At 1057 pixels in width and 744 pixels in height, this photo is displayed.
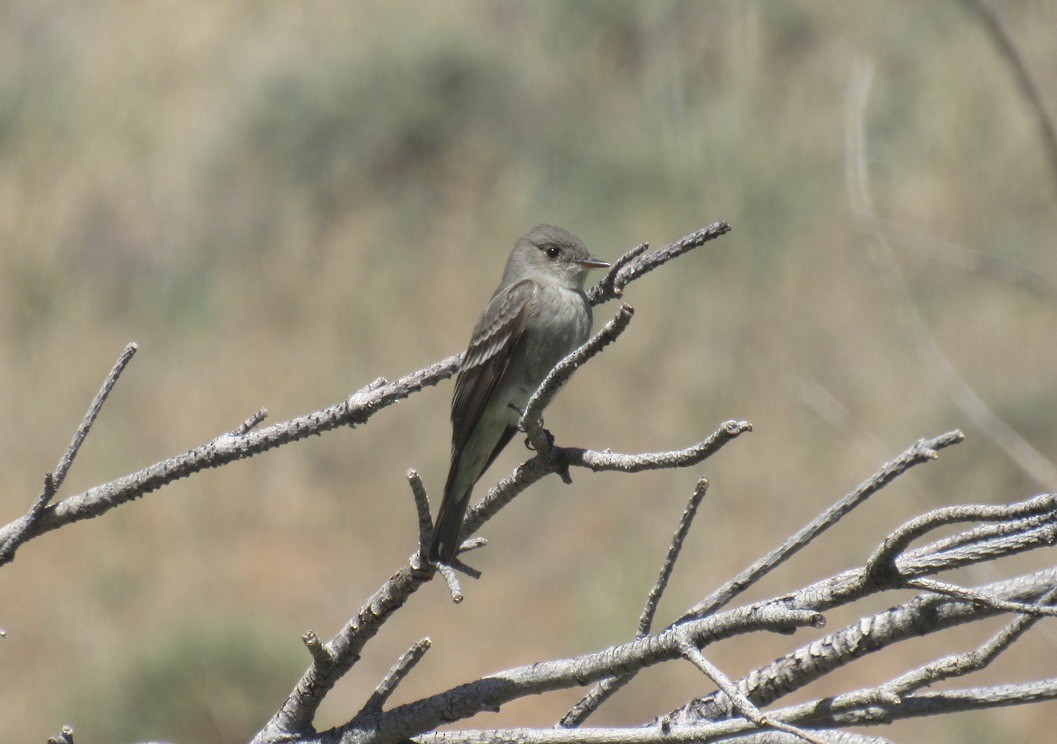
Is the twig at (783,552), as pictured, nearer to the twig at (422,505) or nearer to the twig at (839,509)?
the twig at (839,509)

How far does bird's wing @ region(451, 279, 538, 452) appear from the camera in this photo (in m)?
4.39

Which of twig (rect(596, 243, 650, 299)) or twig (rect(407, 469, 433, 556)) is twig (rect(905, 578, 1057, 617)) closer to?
twig (rect(407, 469, 433, 556))

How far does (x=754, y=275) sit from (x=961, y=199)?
103 inches

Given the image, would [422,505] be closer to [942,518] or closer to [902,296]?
[942,518]

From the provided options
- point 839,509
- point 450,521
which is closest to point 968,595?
point 839,509

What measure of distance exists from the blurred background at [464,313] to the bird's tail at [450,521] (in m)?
4.19

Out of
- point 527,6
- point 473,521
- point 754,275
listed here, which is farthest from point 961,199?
point 473,521

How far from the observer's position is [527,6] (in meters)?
18.5

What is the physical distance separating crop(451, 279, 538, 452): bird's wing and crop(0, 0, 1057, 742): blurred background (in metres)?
3.45

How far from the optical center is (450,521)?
121 inches

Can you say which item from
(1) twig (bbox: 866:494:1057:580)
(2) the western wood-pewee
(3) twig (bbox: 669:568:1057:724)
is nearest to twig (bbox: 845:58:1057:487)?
(3) twig (bbox: 669:568:1057:724)

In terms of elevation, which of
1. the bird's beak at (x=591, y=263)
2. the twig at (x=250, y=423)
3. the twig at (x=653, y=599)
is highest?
the bird's beak at (x=591, y=263)

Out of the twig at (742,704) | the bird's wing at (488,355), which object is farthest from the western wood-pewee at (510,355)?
the twig at (742,704)

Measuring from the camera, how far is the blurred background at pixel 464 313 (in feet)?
32.7
